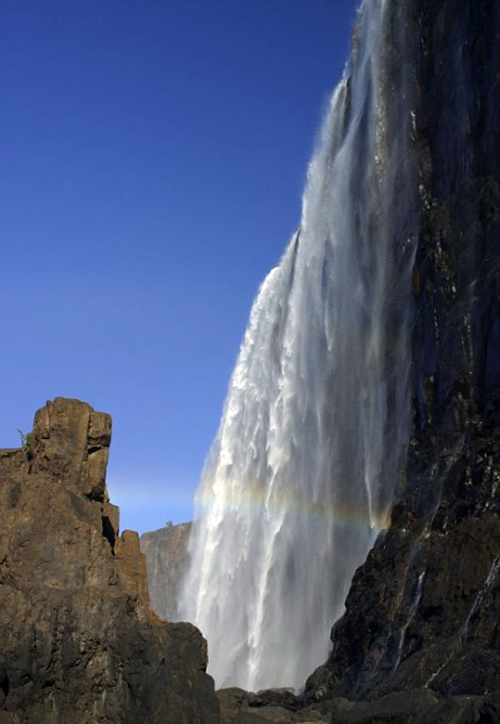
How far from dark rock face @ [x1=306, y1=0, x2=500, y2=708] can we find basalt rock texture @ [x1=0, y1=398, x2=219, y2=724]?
6.26 metres

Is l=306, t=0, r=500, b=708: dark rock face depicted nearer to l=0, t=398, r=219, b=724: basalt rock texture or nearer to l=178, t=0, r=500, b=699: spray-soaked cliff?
l=178, t=0, r=500, b=699: spray-soaked cliff

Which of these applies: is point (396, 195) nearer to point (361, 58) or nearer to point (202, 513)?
point (361, 58)

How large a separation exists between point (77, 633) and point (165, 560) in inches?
3163

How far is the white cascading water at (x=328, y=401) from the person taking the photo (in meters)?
51.4

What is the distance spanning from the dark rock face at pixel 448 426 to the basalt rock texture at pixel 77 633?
6.26 metres

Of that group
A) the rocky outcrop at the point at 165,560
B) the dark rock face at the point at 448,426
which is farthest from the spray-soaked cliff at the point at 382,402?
the rocky outcrop at the point at 165,560

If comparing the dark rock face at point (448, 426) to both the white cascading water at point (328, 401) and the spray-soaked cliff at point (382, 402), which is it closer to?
the spray-soaked cliff at point (382, 402)

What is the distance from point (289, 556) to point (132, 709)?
28.8m

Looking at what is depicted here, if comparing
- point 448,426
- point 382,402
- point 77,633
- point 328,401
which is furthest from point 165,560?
point 77,633

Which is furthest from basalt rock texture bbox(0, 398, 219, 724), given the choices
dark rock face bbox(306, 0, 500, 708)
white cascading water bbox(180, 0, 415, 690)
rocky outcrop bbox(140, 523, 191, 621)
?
rocky outcrop bbox(140, 523, 191, 621)

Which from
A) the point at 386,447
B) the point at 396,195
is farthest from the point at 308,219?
the point at 386,447

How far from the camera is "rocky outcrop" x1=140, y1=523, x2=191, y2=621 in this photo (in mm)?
108625

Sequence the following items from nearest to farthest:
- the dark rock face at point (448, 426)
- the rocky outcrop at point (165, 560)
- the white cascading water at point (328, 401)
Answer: the dark rock face at point (448, 426)
the white cascading water at point (328, 401)
the rocky outcrop at point (165, 560)

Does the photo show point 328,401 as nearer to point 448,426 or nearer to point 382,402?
point 382,402
